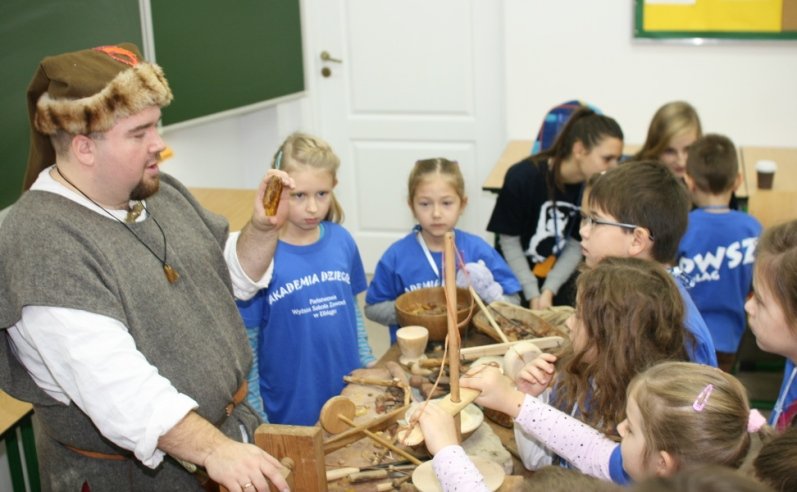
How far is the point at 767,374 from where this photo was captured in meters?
4.33

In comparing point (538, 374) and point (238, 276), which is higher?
point (238, 276)

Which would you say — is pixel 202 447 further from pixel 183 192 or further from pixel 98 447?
pixel 183 192

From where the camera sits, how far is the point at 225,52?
13.9ft

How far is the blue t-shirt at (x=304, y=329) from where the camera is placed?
259cm

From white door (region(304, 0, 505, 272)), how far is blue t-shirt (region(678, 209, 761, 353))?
221 cm

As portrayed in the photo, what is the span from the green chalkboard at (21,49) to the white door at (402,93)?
7.13 feet

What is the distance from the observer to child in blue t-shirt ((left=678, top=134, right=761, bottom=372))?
311 centimetres

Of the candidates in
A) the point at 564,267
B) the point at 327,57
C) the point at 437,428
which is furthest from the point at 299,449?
the point at 327,57

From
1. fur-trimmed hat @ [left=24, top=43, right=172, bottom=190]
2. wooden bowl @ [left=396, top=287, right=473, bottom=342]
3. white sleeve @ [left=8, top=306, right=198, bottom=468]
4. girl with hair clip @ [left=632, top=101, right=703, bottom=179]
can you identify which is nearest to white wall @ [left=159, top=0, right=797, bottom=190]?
girl with hair clip @ [left=632, top=101, right=703, bottom=179]

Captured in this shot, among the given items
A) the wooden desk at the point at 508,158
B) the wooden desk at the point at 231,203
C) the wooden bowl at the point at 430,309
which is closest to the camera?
the wooden bowl at the point at 430,309

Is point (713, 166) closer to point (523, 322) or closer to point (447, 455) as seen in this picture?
point (523, 322)

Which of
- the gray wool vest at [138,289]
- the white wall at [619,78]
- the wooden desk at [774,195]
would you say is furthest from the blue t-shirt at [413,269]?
the white wall at [619,78]

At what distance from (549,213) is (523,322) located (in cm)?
95

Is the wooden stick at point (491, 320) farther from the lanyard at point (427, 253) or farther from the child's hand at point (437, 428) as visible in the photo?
the child's hand at point (437, 428)
